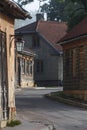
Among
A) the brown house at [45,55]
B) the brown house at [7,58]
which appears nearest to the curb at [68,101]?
the brown house at [7,58]

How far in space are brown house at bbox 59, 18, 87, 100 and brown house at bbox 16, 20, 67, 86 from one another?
2893cm

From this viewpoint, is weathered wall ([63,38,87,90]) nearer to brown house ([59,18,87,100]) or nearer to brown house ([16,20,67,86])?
brown house ([59,18,87,100])

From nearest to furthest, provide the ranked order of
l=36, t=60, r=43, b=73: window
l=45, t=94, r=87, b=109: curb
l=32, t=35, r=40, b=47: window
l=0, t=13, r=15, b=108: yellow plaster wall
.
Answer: l=0, t=13, r=15, b=108: yellow plaster wall
l=45, t=94, r=87, b=109: curb
l=32, t=35, r=40, b=47: window
l=36, t=60, r=43, b=73: window

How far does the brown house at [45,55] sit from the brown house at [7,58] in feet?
148

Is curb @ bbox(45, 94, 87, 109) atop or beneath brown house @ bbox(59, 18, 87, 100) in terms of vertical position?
beneath

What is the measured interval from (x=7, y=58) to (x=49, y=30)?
51372 millimetres

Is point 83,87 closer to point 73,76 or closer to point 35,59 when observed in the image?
point 73,76

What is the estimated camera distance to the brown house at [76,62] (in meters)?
31.5

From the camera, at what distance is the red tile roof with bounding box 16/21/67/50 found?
6606 centimetres

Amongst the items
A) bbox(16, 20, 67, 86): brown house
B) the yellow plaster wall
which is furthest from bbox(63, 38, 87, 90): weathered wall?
bbox(16, 20, 67, 86): brown house

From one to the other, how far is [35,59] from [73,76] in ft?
108

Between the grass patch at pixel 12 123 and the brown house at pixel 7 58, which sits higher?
the brown house at pixel 7 58

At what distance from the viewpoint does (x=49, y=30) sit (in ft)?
226

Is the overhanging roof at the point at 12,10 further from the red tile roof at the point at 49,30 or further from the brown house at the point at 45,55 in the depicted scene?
the red tile roof at the point at 49,30
